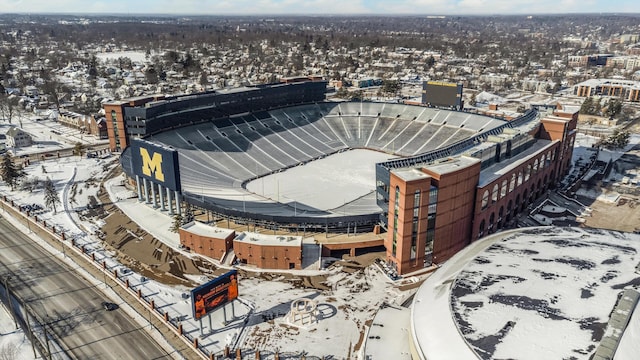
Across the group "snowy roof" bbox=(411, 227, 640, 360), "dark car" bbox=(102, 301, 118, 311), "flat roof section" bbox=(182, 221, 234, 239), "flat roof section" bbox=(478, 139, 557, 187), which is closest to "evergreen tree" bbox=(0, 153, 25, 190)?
"flat roof section" bbox=(182, 221, 234, 239)

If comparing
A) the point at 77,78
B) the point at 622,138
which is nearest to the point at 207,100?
the point at 622,138

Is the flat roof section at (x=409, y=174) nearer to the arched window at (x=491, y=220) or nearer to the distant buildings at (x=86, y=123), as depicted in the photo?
the arched window at (x=491, y=220)

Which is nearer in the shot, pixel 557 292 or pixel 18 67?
pixel 557 292

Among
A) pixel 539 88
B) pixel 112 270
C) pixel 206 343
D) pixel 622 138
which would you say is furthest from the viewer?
pixel 539 88

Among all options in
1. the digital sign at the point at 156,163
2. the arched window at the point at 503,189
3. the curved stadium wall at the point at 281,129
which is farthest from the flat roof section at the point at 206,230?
the arched window at the point at 503,189

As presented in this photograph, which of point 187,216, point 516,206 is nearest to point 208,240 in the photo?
point 187,216

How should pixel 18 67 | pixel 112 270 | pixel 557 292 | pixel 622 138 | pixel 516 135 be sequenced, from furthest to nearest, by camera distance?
pixel 18 67 → pixel 622 138 → pixel 516 135 → pixel 112 270 → pixel 557 292

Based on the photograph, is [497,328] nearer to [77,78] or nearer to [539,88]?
[539,88]

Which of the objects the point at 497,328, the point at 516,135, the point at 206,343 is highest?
the point at 516,135
